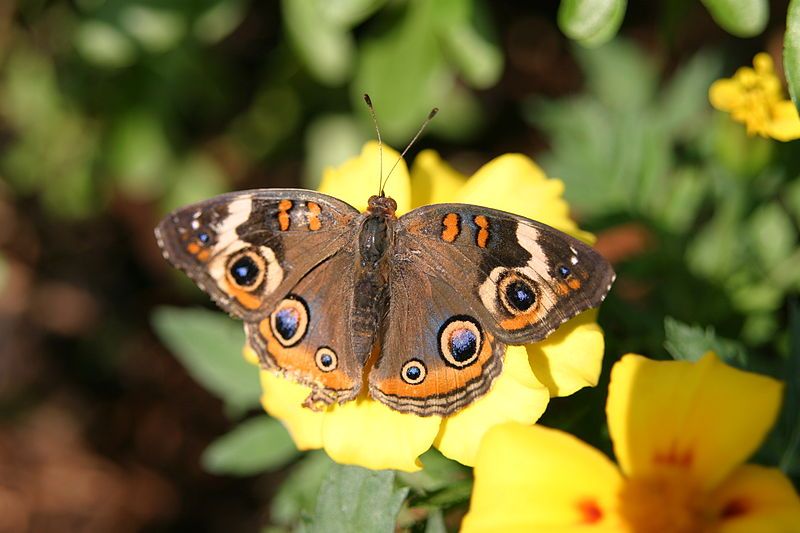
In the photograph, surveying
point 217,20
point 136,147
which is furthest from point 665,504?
point 136,147

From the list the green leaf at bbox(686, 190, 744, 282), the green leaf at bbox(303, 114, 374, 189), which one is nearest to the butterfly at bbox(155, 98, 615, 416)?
the green leaf at bbox(686, 190, 744, 282)

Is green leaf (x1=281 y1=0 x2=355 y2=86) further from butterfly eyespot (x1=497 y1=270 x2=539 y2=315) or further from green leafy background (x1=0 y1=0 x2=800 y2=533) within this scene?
butterfly eyespot (x1=497 y1=270 x2=539 y2=315)

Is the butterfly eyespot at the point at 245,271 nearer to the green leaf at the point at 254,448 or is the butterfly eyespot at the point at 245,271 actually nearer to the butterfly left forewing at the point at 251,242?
the butterfly left forewing at the point at 251,242

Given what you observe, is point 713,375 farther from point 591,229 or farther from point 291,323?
point 591,229

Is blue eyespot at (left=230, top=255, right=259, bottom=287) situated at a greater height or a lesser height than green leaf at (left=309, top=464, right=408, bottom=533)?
greater

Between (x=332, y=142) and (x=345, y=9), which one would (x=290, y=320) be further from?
(x=332, y=142)

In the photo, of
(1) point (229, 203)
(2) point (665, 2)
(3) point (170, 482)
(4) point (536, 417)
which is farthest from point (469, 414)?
(3) point (170, 482)
